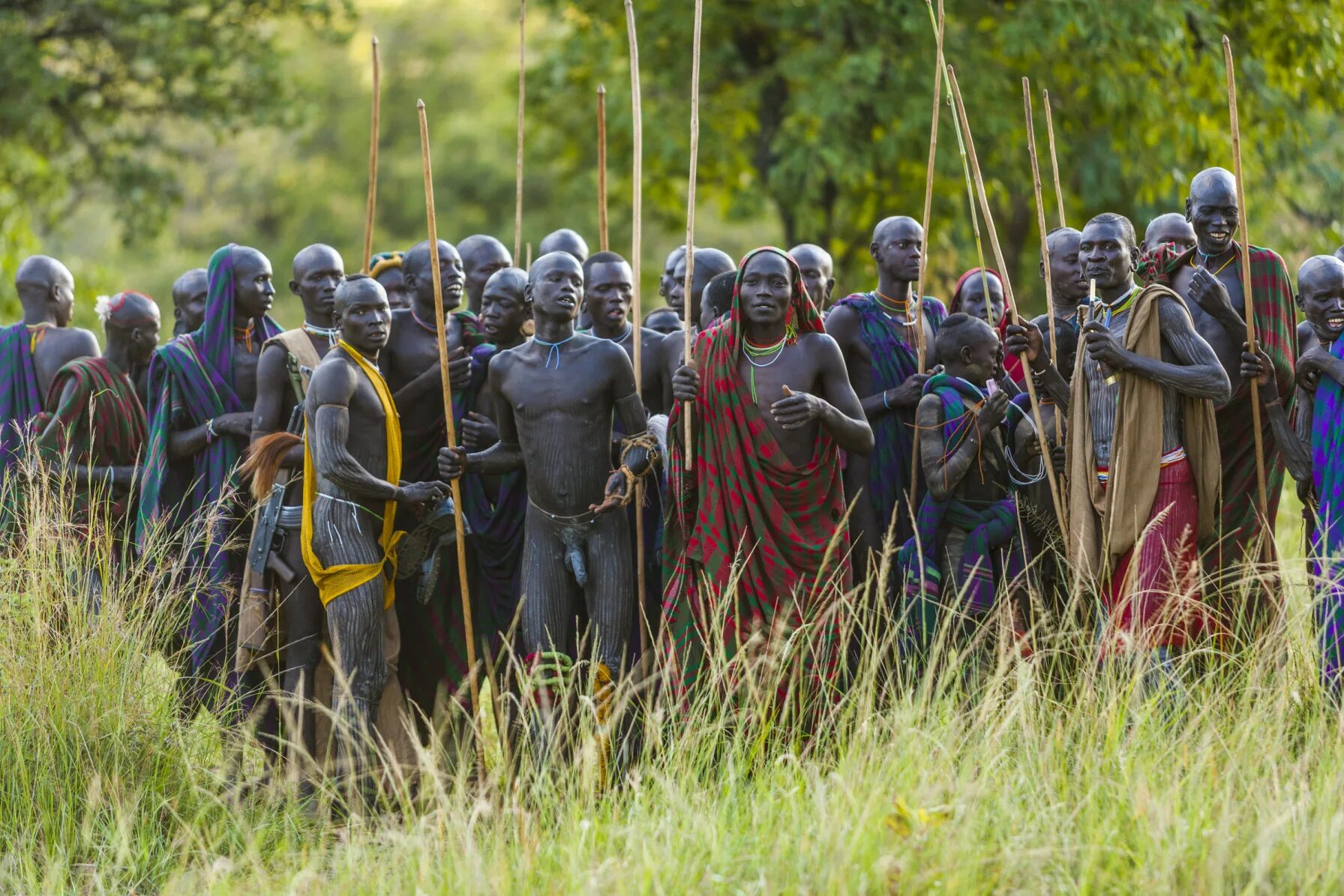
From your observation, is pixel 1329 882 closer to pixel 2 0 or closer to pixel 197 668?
pixel 197 668

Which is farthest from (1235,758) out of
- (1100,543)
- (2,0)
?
(2,0)

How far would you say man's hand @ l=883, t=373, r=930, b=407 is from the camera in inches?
240

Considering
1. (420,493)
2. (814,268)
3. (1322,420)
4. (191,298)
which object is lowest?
(420,493)

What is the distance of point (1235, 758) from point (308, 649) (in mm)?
3333

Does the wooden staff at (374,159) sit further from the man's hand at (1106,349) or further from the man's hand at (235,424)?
the man's hand at (1106,349)

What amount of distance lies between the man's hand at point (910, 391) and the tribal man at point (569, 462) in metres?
1.01

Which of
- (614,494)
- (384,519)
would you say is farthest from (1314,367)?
(384,519)

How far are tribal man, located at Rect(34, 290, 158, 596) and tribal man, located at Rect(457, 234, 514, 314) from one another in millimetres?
1381

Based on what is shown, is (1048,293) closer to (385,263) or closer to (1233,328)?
(1233,328)

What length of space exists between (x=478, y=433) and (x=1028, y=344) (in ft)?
7.13

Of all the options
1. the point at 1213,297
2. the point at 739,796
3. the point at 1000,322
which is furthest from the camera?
the point at 1000,322

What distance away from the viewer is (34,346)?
290 inches

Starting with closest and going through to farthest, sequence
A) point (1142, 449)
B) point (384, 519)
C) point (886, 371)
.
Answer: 1. point (1142, 449)
2. point (384, 519)
3. point (886, 371)

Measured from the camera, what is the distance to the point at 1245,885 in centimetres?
397
